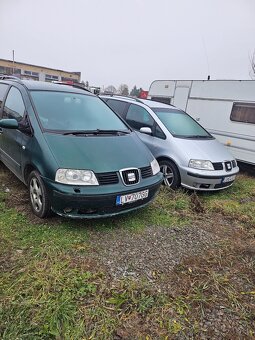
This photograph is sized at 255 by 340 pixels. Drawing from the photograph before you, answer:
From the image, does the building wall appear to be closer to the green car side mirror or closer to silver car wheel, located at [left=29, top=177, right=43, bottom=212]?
the green car side mirror

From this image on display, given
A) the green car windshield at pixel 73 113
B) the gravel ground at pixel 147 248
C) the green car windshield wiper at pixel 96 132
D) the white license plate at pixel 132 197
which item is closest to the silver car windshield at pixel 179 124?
the green car windshield at pixel 73 113

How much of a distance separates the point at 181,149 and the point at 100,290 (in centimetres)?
329

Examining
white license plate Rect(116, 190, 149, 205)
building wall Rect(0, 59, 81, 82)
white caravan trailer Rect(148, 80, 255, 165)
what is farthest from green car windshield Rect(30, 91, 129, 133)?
building wall Rect(0, 59, 81, 82)

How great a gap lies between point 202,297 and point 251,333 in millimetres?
472

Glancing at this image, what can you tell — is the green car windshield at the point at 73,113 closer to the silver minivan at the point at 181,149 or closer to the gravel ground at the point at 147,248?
the silver minivan at the point at 181,149

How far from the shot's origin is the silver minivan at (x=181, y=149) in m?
4.96

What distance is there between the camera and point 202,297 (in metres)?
2.53

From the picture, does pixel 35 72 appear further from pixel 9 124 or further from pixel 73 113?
pixel 9 124

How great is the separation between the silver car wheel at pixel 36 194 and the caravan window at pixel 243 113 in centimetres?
598

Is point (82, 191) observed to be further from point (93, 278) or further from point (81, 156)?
point (93, 278)

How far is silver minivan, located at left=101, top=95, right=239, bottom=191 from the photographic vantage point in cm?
496

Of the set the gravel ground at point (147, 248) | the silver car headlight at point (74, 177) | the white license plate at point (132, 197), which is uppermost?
the silver car headlight at point (74, 177)

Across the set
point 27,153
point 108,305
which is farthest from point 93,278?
point 27,153

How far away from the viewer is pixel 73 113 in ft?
13.4
